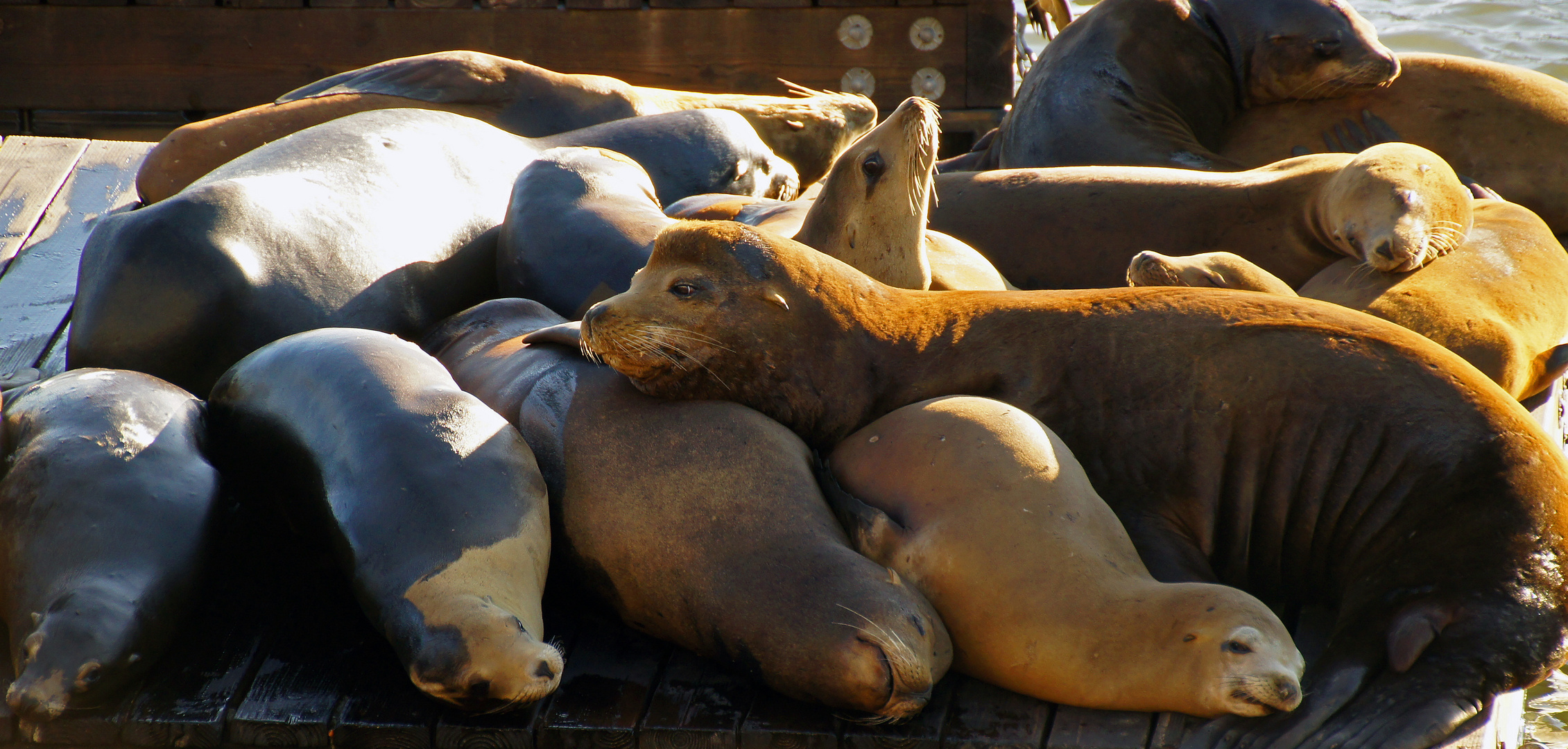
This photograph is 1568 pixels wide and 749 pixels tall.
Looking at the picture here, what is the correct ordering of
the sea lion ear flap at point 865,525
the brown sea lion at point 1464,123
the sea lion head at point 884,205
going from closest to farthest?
the sea lion ear flap at point 865,525, the sea lion head at point 884,205, the brown sea lion at point 1464,123

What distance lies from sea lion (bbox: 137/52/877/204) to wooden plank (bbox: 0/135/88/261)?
1.55 feet

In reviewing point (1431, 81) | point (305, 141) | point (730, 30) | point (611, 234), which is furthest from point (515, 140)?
point (1431, 81)

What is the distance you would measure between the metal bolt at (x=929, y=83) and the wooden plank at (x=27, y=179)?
393 centimetres

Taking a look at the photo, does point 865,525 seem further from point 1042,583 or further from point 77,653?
point 77,653

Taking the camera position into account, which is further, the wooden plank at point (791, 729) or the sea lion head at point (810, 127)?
the sea lion head at point (810, 127)

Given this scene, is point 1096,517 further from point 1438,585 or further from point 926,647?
point 1438,585

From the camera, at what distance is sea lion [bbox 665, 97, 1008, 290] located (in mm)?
3701

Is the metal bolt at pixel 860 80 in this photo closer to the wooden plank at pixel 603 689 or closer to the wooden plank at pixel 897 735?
the wooden plank at pixel 603 689

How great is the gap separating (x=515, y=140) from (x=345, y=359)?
2027 mm

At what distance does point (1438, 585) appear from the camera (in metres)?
2.45

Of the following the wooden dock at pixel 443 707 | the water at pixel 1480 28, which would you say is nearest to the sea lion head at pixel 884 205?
the wooden dock at pixel 443 707

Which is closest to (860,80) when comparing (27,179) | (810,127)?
(810,127)

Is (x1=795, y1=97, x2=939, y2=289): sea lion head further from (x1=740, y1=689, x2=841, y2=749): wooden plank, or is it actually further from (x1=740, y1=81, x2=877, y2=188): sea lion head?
(x1=740, y1=81, x2=877, y2=188): sea lion head

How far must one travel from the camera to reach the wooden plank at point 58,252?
4090 millimetres
